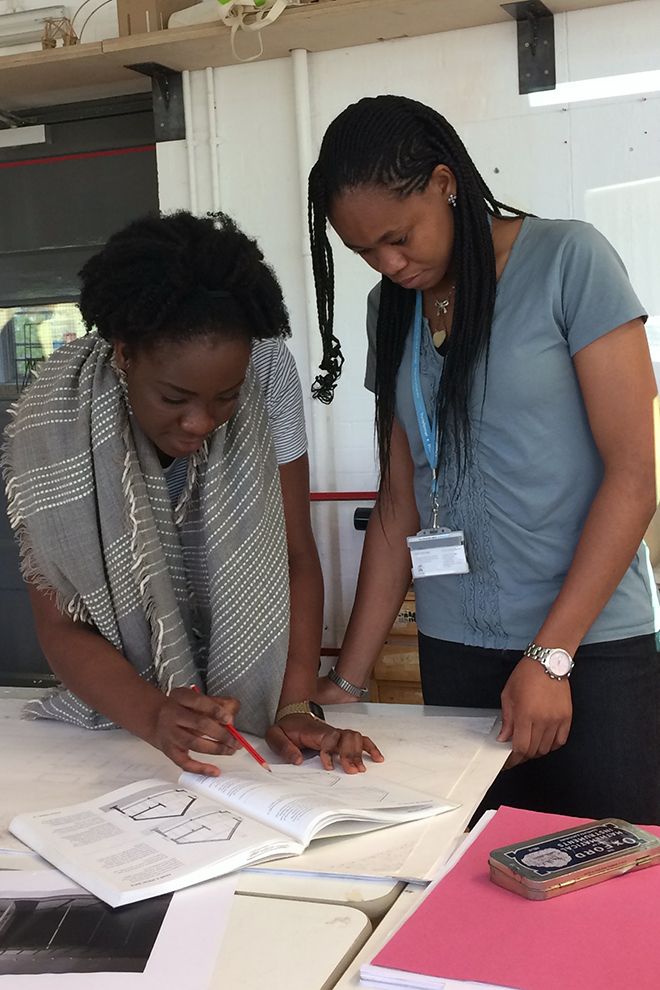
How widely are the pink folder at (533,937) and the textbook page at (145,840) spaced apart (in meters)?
0.19

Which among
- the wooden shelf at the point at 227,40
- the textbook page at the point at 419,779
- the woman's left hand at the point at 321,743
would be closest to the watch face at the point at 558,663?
the textbook page at the point at 419,779

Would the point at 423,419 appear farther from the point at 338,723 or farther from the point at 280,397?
the point at 338,723

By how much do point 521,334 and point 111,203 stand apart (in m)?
2.48

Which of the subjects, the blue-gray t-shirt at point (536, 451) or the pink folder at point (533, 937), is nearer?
the pink folder at point (533, 937)

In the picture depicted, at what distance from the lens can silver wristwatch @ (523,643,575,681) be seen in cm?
128

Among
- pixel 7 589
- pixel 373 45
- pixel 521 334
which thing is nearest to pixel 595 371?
pixel 521 334

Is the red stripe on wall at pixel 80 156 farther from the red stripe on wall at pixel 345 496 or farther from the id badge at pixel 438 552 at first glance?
the id badge at pixel 438 552

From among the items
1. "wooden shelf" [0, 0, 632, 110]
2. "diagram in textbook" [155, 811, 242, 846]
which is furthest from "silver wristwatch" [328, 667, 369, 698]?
"wooden shelf" [0, 0, 632, 110]

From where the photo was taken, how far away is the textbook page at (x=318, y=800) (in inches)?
41.2

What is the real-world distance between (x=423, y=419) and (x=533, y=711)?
41cm

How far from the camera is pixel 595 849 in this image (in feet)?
3.14

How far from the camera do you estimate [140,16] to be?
9.97ft

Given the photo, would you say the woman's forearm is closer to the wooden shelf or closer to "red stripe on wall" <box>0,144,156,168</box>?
the wooden shelf

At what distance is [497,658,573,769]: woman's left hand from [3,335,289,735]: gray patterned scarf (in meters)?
0.32
